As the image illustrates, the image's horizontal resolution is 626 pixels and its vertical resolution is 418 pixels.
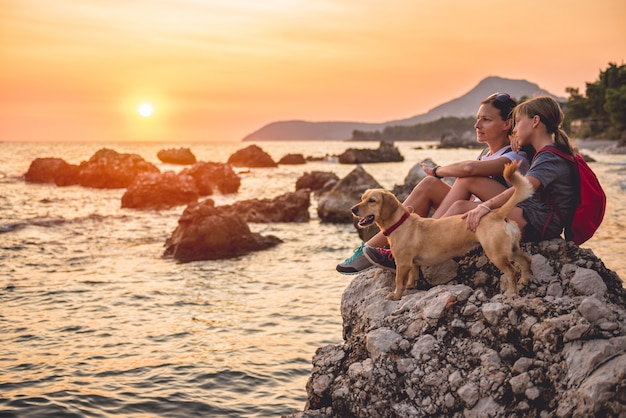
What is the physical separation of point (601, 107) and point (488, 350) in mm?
123476

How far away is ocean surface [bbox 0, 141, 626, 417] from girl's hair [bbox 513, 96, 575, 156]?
4595 mm

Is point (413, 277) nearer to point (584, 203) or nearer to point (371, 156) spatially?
point (584, 203)

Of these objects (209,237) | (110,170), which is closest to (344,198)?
(209,237)

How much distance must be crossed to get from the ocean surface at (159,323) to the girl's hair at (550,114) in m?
4.59

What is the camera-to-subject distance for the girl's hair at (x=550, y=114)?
5.83m

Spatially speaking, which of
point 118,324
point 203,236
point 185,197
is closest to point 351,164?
point 185,197

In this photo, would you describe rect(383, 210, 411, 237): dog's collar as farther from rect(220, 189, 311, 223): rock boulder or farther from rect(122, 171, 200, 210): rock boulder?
rect(122, 171, 200, 210): rock boulder

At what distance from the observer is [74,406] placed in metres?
7.45

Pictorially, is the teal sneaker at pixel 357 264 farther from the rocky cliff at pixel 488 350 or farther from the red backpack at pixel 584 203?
the red backpack at pixel 584 203

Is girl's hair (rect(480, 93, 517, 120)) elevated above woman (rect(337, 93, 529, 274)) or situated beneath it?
elevated above

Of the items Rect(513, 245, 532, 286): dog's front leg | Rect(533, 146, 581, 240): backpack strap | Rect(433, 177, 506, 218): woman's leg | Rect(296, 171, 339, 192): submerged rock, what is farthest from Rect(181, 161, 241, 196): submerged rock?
Rect(513, 245, 532, 286): dog's front leg

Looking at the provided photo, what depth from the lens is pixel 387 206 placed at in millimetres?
6113

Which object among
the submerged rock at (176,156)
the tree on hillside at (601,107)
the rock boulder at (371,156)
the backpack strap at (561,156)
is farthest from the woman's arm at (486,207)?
the tree on hillside at (601,107)

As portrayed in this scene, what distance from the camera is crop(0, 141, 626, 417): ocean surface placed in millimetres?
7762
